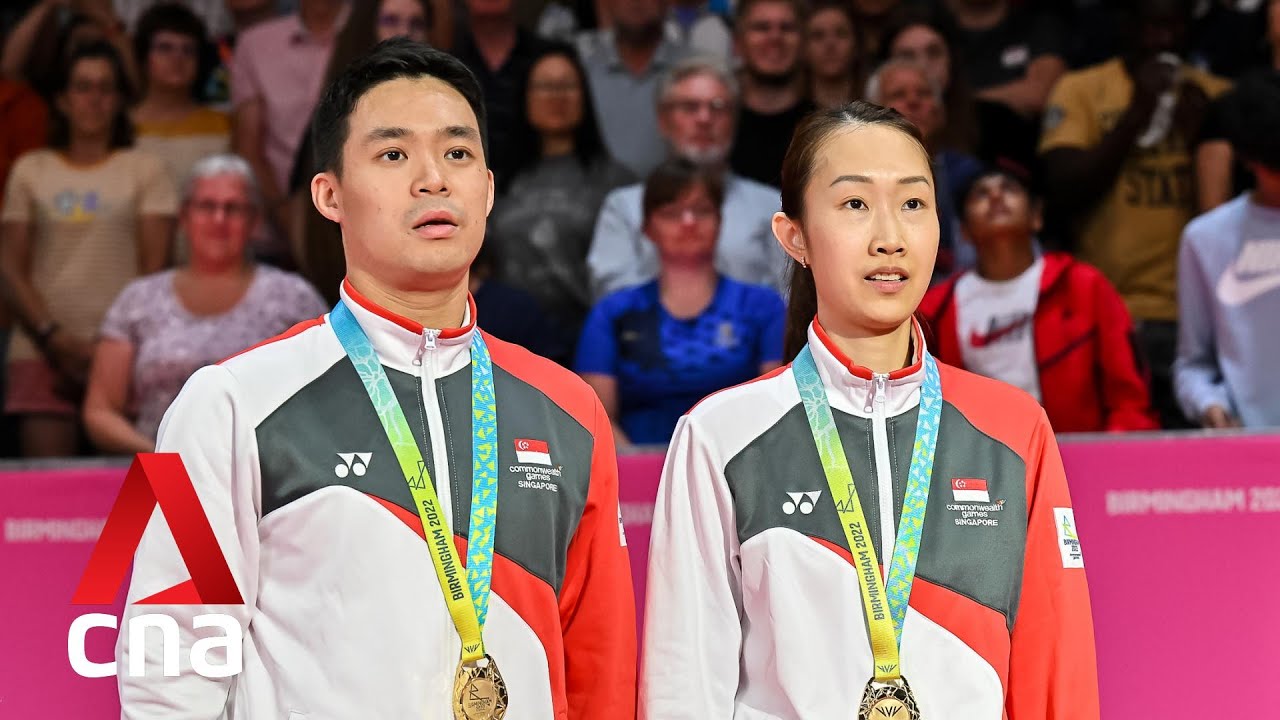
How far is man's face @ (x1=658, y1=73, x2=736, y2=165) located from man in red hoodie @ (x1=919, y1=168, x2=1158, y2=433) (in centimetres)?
96

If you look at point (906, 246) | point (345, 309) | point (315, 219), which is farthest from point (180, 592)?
point (315, 219)

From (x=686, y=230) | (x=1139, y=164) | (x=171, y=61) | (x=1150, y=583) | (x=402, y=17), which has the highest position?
(x=402, y=17)

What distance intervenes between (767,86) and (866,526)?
12.0 ft

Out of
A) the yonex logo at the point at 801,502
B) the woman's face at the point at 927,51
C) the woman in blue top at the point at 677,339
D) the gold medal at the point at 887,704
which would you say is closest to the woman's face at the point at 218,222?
the woman in blue top at the point at 677,339

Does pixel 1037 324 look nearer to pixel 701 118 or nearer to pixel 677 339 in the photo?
pixel 677 339

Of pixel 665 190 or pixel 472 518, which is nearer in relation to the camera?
pixel 472 518

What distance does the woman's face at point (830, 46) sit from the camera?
20.3ft

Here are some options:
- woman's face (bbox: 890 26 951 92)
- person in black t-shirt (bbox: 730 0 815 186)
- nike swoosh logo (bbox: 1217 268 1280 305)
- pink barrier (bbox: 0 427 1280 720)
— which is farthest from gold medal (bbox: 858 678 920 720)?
woman's face (bbox: 890 26 951 92)

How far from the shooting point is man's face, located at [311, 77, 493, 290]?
9.18ft

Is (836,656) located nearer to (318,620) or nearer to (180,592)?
(318,620)

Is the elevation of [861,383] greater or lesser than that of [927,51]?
lesser

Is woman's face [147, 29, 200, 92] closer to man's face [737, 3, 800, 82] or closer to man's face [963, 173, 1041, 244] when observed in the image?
man's face [737, 3, 800, 82]

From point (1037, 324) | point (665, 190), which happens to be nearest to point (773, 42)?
point (665, 190)

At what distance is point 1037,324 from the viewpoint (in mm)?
5184
